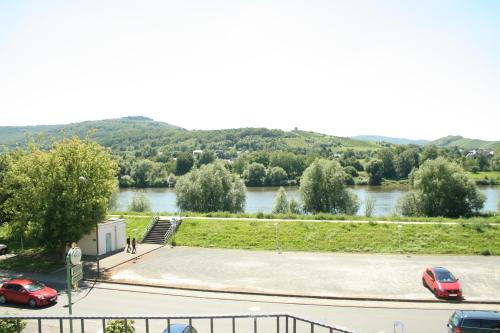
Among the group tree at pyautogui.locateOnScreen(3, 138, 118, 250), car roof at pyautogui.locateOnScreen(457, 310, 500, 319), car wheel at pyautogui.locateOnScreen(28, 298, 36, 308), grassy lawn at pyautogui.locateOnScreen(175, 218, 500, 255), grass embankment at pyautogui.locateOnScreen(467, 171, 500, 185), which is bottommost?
grass embankment at pyautogui.locateOnScreen(467, 171, 500, 185)

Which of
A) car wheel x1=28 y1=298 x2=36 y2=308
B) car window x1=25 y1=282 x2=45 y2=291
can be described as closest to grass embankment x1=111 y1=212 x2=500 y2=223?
car window x1=25 y1=282 x2=45 y2=291

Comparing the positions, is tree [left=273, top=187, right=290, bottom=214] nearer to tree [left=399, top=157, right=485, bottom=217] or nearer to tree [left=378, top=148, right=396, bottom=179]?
tree [left=399, top=157, right=485, bottom=217]

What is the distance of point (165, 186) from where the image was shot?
108500 millimetres

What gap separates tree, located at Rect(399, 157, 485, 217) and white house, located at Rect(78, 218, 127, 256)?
3567 cm

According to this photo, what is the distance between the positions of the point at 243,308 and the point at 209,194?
124 ft

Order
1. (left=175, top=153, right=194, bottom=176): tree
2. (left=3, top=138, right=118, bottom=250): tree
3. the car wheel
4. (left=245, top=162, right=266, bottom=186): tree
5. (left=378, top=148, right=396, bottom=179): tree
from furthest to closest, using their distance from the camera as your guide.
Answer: (left=175, top=153, right=194, bottom=176): tree < (left=378, top=148, right=396, bottom=179): tree < (left=245, top=162, right=266, bottom=186): tree < (left=3, top=138, right=118, bottom=250): tree < the car wheel

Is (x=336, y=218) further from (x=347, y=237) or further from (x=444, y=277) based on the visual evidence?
(x=444, y=277)

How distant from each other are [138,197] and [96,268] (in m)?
33.1

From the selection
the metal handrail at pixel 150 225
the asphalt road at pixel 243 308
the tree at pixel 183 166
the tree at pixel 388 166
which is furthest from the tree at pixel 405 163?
the asphalt road at pixel 243 308

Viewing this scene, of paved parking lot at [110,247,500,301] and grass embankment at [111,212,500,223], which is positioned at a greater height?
grass embankment at [111,212,500,223]

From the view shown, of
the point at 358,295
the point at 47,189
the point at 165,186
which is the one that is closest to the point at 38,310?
the point at 47,189

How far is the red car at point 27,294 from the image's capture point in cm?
2112

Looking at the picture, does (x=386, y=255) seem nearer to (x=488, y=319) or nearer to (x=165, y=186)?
(x=488, y=319)

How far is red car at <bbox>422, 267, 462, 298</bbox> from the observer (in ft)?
69.5
